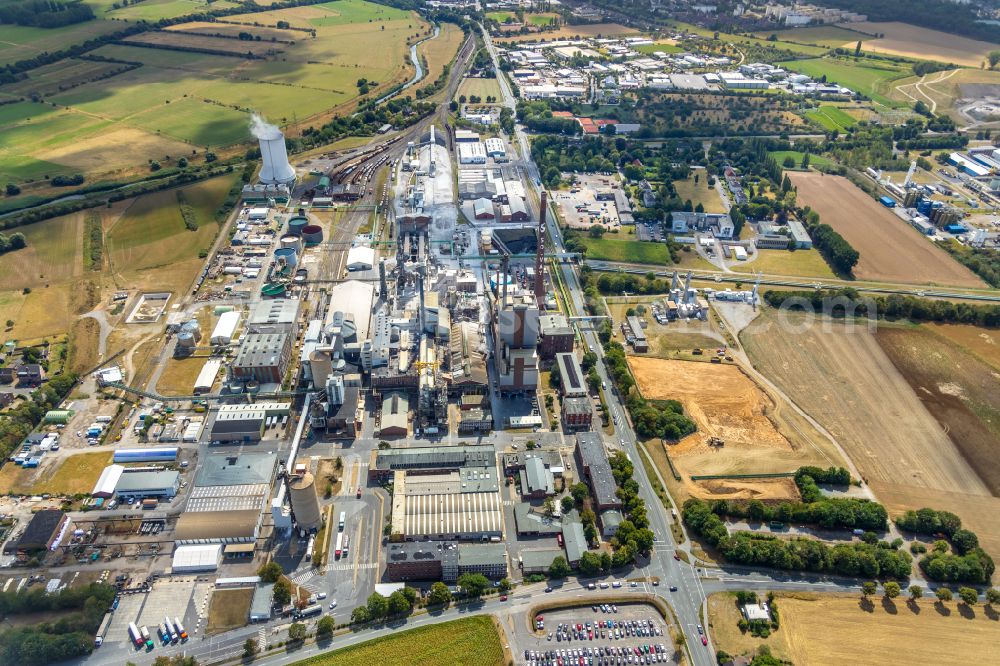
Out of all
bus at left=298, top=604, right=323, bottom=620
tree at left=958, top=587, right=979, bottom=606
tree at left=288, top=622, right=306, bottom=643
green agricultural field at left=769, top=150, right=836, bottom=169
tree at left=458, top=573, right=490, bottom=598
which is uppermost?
green agricultural field at left=769, top=150, right=836, bottom=169

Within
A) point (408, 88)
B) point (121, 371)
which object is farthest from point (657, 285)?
point (408, 88)

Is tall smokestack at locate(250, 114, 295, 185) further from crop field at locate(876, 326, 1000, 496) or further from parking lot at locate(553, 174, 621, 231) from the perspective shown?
crop field at locate(876, 326, 1000, 496)

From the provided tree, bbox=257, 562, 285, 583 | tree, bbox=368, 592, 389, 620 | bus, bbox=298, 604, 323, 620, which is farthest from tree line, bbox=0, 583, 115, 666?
tree, bbox=368, 592, 389, 620

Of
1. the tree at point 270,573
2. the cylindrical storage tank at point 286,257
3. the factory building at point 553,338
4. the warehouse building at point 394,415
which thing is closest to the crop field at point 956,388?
the factory building at point 553,338

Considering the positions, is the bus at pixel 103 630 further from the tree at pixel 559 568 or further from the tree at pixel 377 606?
the tree at pixel 559 568

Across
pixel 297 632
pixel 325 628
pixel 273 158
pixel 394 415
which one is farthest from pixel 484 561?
pixel 273 158

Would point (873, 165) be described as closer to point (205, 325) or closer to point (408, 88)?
point (408, 88)
